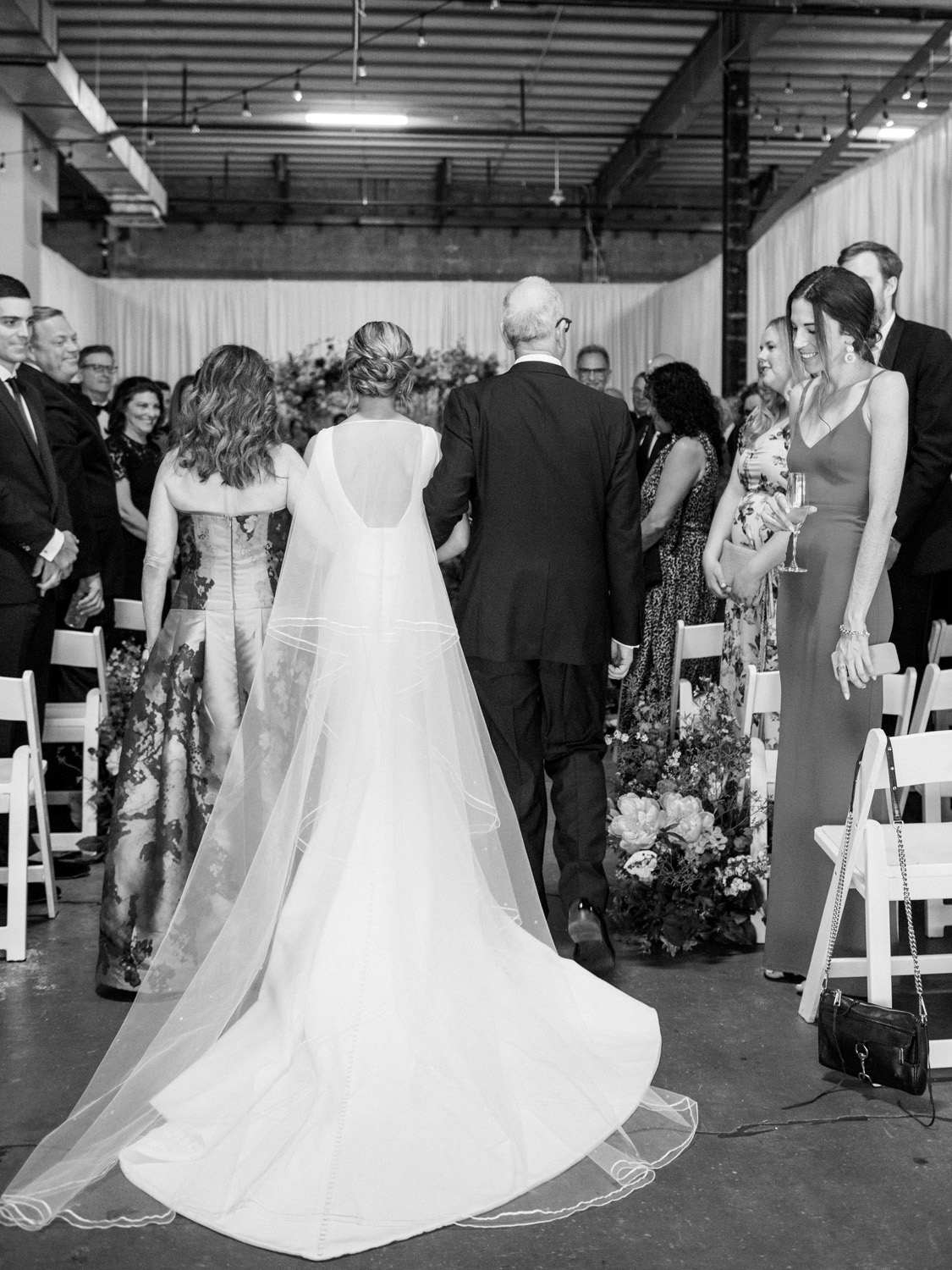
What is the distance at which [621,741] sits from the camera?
4.21 meters

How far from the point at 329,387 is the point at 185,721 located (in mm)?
4453

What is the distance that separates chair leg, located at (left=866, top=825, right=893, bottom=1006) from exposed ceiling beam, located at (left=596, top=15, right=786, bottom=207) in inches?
338

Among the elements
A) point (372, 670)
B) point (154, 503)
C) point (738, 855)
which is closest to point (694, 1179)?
point (372, 670)

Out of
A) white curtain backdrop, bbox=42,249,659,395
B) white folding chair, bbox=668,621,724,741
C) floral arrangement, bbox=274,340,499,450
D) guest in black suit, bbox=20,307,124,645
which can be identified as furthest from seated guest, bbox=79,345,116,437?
white curtain backdrop, bbox=42,249,659,395

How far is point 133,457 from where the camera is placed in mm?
6488

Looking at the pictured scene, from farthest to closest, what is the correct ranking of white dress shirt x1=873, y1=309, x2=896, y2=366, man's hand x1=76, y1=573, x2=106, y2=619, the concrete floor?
man's hand x1=76, y1=573, x2=106, y2=619 < white dress shirt x1=873, y1=309, x2=896, y2=366 < the concrete floor

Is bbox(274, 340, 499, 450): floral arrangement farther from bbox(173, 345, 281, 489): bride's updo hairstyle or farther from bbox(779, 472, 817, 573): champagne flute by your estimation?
bbox(779, 472, 817, 573): champagne flute

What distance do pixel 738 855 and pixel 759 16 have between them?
8.15m

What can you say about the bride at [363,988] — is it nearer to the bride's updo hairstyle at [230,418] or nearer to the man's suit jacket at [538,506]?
the man's suit jacket at [538,506]

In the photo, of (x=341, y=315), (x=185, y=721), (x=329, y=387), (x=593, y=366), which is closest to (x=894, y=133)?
(x=593, y=366)

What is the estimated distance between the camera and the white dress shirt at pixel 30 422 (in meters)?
4.53

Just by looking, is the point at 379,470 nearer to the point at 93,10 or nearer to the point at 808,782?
the point at 808,782

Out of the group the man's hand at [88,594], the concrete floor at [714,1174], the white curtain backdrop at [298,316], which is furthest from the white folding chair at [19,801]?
the white curtain backdrop at [298,316]

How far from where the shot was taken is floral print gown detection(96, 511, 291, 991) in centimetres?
366
